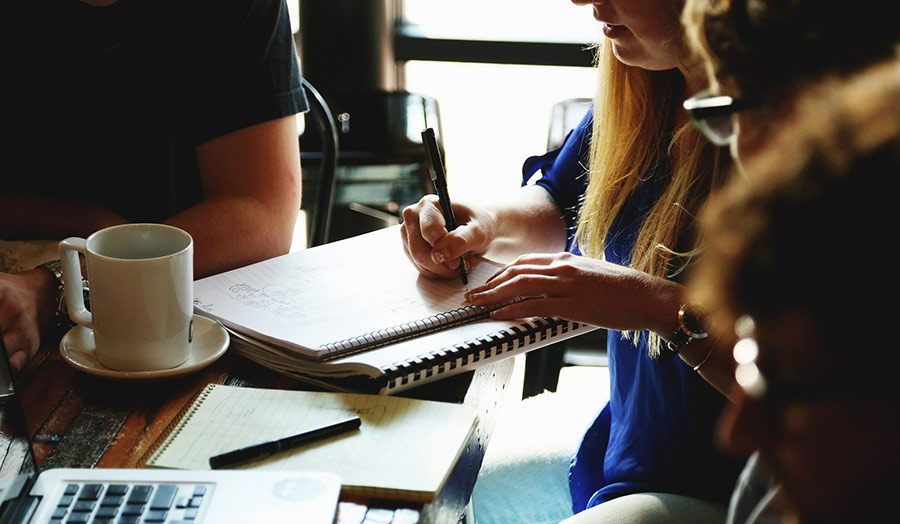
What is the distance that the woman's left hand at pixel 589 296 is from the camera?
95 cm

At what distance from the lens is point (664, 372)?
1.10m

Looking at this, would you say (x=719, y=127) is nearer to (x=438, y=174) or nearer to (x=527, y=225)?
(x=438, y=174)

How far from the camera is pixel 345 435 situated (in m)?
0.76

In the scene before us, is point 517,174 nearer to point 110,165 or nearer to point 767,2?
point 110,165

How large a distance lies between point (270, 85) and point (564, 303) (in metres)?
0.61

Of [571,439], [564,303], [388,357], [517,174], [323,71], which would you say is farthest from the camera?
[517,174]

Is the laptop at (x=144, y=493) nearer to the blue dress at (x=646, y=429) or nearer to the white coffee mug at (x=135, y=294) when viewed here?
the white coffee mug at (x=135, y=294)

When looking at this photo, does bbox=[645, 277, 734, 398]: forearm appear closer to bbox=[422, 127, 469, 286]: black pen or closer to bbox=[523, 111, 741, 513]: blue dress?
bbox=[523, 111, 741, 513]: blue dress

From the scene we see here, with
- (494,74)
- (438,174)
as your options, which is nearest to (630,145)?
(438,174)

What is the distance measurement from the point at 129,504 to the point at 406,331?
0.35 meters

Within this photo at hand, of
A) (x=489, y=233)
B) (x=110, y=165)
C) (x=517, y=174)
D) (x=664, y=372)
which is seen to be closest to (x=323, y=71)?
(x=517, y=174)

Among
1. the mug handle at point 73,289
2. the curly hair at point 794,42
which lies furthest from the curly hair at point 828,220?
the mug handle at point 73,289

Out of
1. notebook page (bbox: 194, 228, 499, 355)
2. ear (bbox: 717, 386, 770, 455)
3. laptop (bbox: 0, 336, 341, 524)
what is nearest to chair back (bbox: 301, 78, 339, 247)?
notebook page (bbox: 194, 228, 499, 355)

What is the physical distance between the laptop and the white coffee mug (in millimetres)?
136
